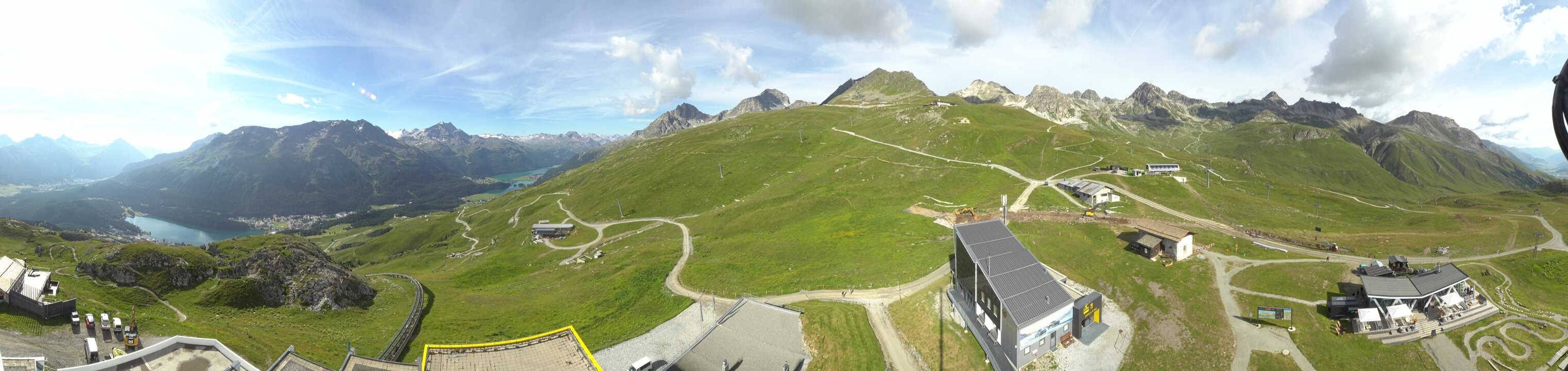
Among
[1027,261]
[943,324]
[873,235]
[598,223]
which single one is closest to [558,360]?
[943,324]

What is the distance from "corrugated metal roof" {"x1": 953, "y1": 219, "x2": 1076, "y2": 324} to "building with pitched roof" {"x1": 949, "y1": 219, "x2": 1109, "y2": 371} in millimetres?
52

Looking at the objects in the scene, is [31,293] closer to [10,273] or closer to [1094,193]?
[10,273]

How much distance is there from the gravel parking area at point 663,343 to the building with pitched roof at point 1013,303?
2526cm

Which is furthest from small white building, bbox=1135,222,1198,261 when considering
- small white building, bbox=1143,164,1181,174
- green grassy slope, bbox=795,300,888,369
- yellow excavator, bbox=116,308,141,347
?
yellow excavator, bbox=116,308,141,347

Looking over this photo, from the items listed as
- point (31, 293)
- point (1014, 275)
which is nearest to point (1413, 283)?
point (1014, 275)

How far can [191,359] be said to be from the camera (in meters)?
25.5

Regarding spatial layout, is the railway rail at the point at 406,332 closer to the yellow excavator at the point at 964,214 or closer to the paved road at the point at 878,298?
the paved road at the point at 878,298

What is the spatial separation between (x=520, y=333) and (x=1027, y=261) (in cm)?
4970

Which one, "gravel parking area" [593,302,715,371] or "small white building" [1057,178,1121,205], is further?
"small white building" [1057,178,1121,205]

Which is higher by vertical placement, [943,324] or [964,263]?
[964,263]

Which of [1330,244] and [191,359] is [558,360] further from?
[1330,244]

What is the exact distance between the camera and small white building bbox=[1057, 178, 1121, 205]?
253 ft

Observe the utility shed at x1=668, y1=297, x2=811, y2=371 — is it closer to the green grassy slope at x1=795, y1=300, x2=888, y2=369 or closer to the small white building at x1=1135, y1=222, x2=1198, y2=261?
the green grassy slope at x1=795, y1=300, x2=888, y2=369

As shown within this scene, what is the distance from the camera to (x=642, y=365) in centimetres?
3788
